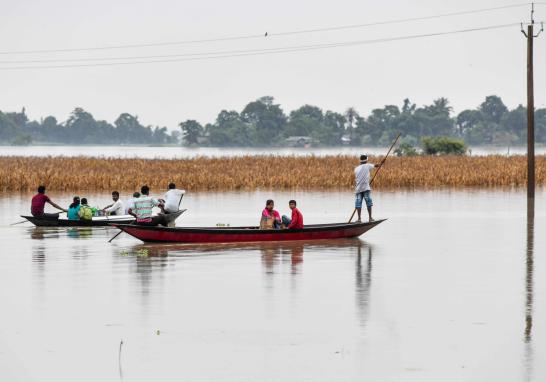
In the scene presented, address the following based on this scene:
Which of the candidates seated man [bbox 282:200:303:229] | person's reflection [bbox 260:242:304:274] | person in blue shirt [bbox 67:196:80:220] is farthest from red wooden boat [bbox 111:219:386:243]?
person in blue shirt [bbox 67:196:80:220]

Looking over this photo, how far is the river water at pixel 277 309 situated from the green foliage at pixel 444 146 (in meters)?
63.6

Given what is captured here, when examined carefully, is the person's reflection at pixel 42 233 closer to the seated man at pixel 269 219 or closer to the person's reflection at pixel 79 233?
the person's reflection at pixel 79 233

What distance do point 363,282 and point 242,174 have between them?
121 feet

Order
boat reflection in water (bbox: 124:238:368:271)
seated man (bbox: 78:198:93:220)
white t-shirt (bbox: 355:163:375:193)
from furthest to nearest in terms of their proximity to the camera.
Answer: seated man (bbox: 78:198:93:220) → white t-shirt (bbox: 355:163:375:193) → boat reflection in water (bbox: 124:238:368:271)

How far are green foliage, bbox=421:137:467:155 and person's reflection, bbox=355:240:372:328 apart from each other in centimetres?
6762

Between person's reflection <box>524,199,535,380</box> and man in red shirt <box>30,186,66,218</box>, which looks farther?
man in red shirt <box>30,186,66,218</box>

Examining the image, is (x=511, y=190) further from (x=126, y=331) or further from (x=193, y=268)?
(x=126, y=331)

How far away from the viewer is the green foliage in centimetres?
9275

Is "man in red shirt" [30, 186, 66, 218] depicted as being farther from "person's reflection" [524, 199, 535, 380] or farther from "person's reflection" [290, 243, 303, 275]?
"person's reflection" [524, 199, 535, 380]

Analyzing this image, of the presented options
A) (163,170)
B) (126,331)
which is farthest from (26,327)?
(163,170)

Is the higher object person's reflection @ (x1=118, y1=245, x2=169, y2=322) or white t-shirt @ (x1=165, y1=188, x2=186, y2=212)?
white t-shirt @ (x1=165, y1=188, x2=186, y2=212)

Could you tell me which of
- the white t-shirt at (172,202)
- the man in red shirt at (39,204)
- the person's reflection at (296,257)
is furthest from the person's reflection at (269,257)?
the man in red shirt at (39,204)

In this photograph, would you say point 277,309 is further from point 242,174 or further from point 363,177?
point 242,174

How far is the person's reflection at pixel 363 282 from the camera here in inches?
643
